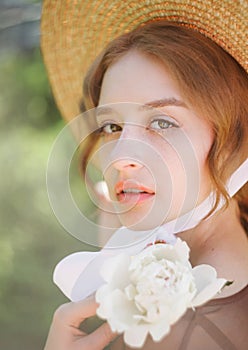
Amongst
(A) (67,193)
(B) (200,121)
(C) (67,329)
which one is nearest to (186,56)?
(B) (200,121)

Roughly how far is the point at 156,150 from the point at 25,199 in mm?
1286

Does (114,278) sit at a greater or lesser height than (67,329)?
greater

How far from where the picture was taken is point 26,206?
2.25 metres

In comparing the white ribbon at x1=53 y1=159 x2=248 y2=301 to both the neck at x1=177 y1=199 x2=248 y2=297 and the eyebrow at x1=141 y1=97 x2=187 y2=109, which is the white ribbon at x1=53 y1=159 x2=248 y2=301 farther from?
the eyebrow at x1=141 y1=97 x2=187 y2=109

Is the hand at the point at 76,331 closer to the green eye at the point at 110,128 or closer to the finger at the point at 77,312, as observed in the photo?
the finger at the point at 77,312

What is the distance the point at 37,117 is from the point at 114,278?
1431mm

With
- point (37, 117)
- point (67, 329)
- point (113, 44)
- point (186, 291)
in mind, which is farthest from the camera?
point (37, 117)

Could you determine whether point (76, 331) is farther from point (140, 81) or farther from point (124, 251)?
point (140, 81)

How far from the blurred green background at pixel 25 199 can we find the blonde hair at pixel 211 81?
1.11 metres

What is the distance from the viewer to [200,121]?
40.2 inches

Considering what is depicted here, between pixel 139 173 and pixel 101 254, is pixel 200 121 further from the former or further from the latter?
pixel 101 254

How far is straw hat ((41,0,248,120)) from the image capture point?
1045mm

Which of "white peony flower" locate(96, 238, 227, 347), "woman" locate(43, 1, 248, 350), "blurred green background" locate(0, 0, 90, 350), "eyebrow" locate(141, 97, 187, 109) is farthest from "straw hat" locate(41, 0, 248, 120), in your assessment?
"blurred green background" locate(0, 0, 90, 350)

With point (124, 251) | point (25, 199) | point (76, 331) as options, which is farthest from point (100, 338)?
point (25, 199)
